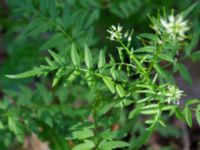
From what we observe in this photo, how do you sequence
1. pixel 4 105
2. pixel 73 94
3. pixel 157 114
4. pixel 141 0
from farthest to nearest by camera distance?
pixel 141 0
pixel 73 94
pixel 4 105
pixel 157 114

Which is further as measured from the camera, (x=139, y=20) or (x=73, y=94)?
(x=139, y=20)

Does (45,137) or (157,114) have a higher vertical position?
(157,114)

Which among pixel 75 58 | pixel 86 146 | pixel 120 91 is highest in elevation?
pixel 75 58

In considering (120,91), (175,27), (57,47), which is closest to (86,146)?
(120,91)

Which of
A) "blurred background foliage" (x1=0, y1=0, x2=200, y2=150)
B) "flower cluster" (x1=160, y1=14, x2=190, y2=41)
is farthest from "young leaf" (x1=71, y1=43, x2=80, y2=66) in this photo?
"flower cluster" (x1=160, y1=14, x2=190, y2=41)

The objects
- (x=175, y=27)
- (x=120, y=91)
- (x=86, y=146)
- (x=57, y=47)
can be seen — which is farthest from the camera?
(x=57, y=47)

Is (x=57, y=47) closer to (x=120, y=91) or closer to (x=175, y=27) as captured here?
(x=120, y=91)

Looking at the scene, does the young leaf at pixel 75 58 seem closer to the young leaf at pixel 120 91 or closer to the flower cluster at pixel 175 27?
the young leaf at pixel 120 91

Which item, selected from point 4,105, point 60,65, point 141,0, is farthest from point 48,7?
point 141,0

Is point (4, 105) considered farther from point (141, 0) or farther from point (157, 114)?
point (141, 0)
